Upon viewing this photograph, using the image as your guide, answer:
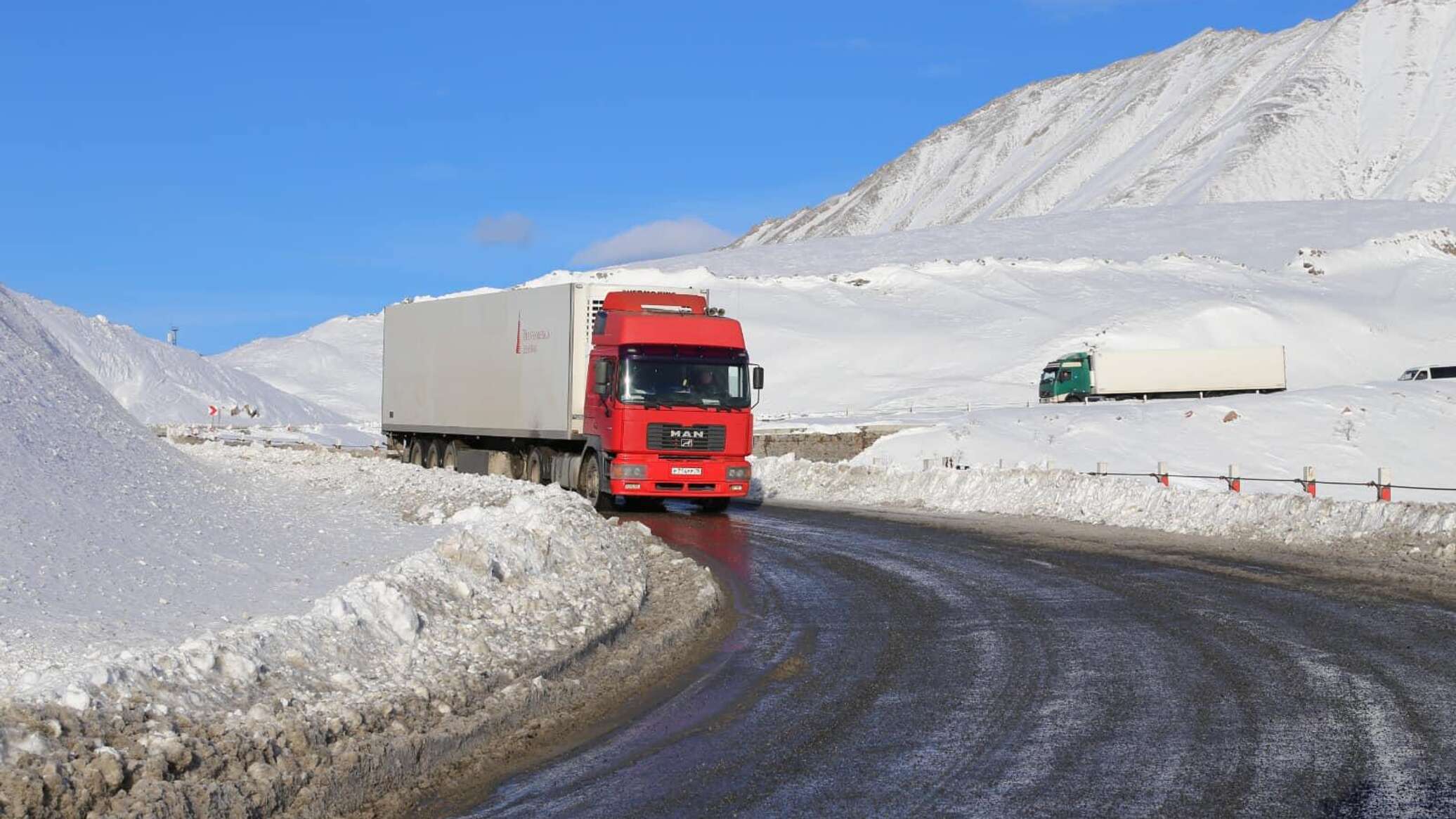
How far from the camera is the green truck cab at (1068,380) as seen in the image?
219 feet

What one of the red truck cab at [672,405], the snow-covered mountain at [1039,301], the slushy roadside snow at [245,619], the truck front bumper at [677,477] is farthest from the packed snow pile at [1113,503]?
the snow-covered mountain at [1039,301]

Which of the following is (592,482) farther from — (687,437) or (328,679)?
(328,679)

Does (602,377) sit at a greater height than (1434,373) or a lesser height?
lesser

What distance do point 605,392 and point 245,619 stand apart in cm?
1650

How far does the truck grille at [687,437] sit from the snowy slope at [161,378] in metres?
57.9

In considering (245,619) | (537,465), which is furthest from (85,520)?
(537,465)

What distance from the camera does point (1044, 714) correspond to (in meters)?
8.77

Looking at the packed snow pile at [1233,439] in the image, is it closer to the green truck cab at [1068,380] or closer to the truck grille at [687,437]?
the green truck cab at [1068,380]

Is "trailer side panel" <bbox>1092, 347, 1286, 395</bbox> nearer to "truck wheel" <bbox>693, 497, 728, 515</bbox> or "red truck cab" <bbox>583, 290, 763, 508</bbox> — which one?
"truck wheel" <bbox>693, 497, 728, 515</bbox>

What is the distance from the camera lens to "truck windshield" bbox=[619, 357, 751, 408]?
2550 cm

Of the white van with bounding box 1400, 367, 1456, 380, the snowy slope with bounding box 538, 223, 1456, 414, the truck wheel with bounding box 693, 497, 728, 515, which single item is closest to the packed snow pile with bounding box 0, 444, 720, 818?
the truck wheel with bounding box 693, 497, 728, 515

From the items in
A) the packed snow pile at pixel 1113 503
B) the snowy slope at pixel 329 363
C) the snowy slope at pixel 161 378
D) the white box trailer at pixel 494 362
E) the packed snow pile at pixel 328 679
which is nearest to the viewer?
the packed snow pile at pixel 328 679

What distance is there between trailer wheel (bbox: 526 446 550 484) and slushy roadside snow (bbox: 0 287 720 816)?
35.6 ft

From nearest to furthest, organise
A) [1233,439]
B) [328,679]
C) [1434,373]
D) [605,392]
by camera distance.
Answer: [328,679] → [605,392] → [1233,439] → [1434,373]
